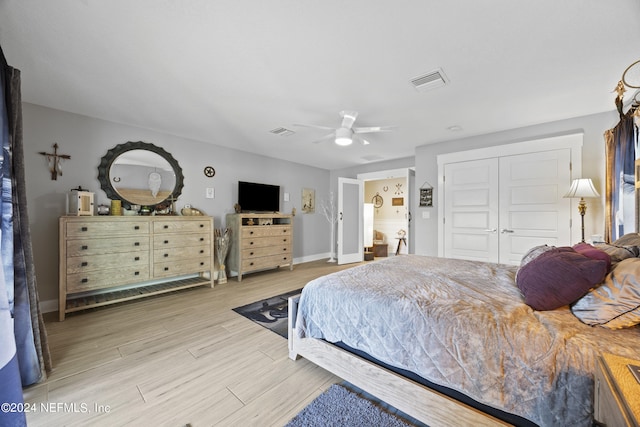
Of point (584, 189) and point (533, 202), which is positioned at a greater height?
point (584, 189)

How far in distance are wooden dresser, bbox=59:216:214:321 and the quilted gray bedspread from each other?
2480 mm

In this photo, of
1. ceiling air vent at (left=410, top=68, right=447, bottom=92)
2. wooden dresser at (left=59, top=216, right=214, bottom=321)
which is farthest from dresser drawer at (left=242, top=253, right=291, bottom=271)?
ceiling air vent at (left=410, top=68, right=447, bottom=92)

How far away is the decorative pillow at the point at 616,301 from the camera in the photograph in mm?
1004

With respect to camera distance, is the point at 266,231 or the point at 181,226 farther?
the point at 266,231

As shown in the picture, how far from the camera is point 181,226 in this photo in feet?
11.5

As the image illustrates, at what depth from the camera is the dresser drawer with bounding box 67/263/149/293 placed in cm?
268

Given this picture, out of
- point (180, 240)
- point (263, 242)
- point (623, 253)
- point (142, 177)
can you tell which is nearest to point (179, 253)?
point (180, 240)

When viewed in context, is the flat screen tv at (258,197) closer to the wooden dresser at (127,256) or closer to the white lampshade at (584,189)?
the wooden dresser at (127,256)

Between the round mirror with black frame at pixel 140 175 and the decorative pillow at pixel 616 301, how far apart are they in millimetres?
4496

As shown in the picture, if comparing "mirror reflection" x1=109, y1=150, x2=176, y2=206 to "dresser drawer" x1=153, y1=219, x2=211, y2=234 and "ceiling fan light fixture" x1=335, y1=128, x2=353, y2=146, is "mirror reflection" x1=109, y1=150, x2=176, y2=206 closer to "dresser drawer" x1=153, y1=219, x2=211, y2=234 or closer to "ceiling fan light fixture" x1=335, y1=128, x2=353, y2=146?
"dresser drawer" x1=153, y1=219, x2=211, y2=234

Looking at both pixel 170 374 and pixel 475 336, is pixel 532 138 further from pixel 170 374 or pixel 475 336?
pixel 170 374

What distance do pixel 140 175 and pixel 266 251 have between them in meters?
2.27

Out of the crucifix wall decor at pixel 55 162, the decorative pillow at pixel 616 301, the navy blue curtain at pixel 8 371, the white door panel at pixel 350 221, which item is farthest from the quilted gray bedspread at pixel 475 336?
the white door panel at pixel 350 221

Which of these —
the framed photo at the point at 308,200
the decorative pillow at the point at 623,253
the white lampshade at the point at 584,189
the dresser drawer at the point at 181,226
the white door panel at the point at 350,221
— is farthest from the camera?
the framed photo at the point at 308,200
